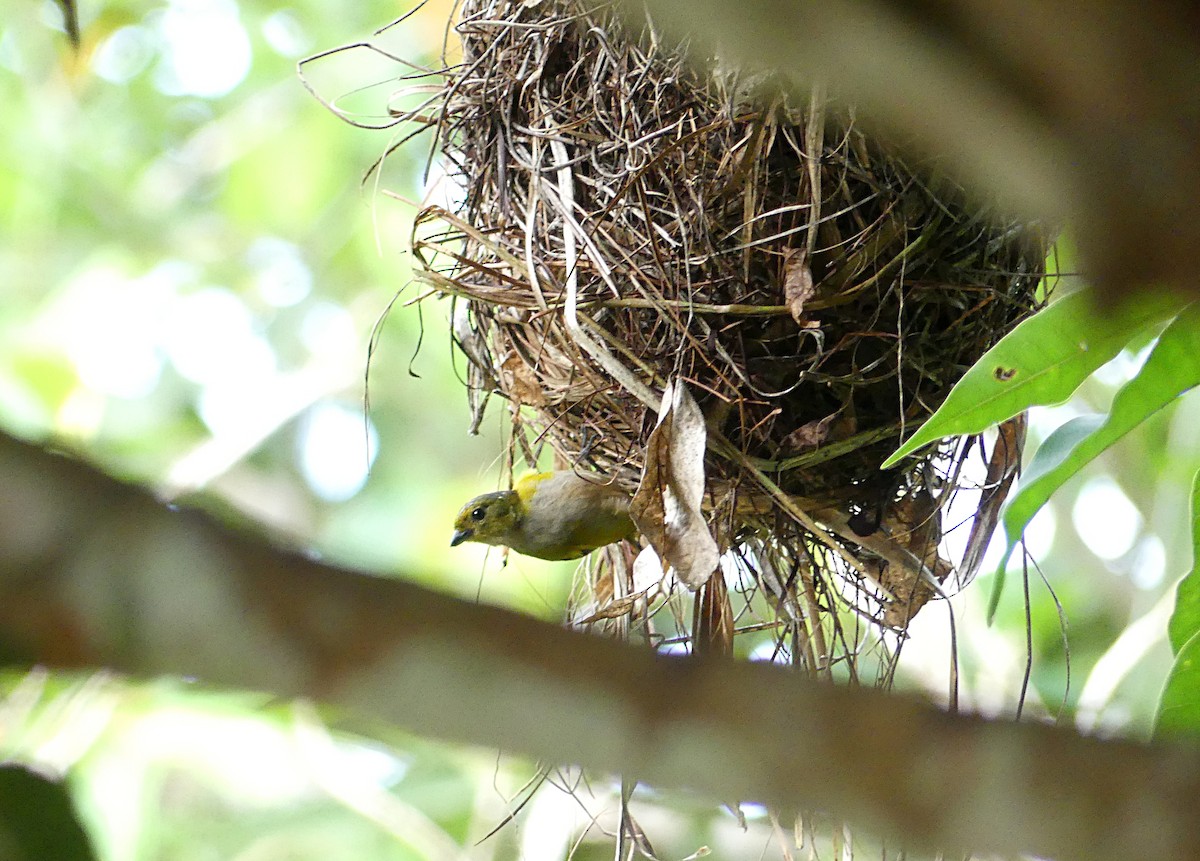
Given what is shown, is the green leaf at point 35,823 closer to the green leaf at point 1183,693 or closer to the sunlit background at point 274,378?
the green leaf at point 1183,693

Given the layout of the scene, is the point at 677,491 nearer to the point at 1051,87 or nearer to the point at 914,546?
the point at 914,546

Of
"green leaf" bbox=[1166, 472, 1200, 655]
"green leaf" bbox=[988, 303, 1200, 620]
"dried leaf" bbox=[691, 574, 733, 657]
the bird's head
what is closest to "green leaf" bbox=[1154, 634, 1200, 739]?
"green leaf" bbox=[1166, 472, 1200, 655]

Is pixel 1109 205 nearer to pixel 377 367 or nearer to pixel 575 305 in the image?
pixel 575 305

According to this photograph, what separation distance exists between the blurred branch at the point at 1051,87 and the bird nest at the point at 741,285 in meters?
0.81

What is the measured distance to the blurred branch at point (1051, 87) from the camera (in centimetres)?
25

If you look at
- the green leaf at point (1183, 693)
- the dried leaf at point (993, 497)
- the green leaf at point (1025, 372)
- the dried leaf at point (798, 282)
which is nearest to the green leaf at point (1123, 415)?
the green leaf at point (1025, 372)

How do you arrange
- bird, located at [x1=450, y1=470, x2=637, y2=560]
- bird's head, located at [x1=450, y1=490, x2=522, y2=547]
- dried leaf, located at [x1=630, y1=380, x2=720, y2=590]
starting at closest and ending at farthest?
dried leaf, located at [x1=630, y1=380, x2=720, y2=590]
bird, located at [x1=450, y1=470, x2=637, y2=560]
bird's head, located at [x1=450, y1=490, x2=522, y2=547]

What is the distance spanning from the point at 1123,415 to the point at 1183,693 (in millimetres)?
216

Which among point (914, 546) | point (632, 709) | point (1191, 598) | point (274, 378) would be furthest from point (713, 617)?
point (274, 378)

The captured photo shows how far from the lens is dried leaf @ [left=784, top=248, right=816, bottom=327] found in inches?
44.4

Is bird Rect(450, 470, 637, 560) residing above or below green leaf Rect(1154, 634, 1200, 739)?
above

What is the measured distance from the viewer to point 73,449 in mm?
299

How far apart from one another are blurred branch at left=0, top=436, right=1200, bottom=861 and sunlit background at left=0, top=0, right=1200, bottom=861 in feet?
8.39

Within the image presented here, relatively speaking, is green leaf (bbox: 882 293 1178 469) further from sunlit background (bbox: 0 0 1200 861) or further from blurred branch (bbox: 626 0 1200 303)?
sunlit background (bbox: 0 0 1200 861)
